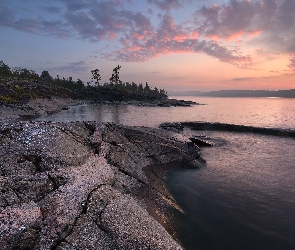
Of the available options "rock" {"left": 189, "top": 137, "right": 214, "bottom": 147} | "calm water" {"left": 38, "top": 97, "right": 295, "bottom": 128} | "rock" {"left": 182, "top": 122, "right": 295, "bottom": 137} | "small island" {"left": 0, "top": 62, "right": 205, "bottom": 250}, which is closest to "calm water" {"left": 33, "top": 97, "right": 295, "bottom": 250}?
"small island" {"left": 0, "top": 62, "right": 205, "bottom": 250}

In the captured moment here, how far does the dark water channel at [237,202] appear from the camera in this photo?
1011 cm

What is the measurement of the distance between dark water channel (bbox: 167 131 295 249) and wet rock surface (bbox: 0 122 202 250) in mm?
1376

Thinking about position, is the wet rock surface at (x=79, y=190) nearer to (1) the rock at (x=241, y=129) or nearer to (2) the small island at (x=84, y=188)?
(2) the small island at (x=84, y=188)

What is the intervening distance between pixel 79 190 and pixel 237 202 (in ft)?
32.4

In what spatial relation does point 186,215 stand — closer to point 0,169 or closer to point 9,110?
point 0,169

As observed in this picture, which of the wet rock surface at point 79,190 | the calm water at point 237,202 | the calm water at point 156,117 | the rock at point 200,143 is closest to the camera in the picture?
the wet rock surface at point 79,190

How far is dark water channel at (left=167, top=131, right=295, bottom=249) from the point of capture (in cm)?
1011

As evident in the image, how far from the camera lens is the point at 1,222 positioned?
711 cm

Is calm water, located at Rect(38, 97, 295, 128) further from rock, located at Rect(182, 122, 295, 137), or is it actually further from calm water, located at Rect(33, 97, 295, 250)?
calm water, located at Rect(33, 97, 295, 250)

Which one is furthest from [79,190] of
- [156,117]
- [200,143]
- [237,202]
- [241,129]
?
[156,117]

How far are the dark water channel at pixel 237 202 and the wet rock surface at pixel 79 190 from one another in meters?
1.38


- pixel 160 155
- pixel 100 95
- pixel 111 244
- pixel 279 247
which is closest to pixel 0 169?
pixel 111 244

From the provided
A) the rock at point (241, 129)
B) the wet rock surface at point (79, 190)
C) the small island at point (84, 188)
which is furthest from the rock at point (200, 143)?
the rock at point (241, 129)

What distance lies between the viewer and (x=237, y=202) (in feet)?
44.2
